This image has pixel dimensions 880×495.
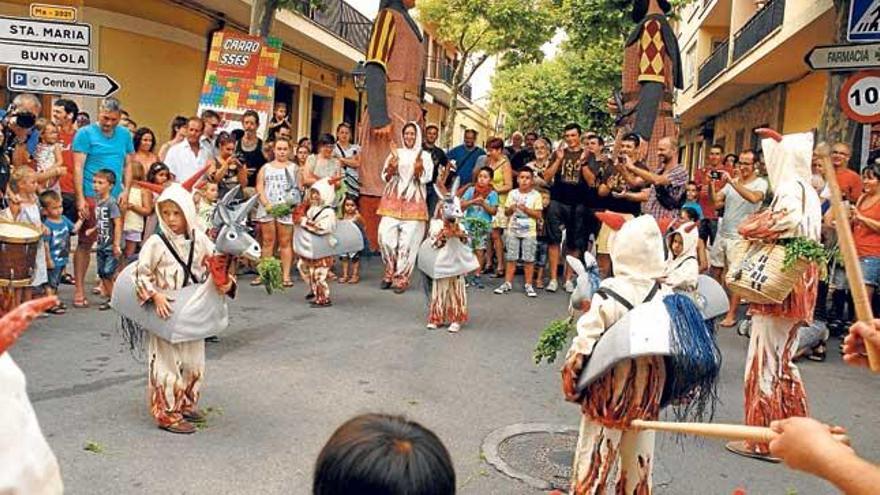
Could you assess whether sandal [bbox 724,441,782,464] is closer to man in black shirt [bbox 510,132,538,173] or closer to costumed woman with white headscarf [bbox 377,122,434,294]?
costumed woman with white headscarf [bbox 377,122,434,294]

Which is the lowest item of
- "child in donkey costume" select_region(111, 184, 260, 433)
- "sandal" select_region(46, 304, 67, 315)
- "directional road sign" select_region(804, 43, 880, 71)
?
"sandal" select_region(46, 304, 67, 315)

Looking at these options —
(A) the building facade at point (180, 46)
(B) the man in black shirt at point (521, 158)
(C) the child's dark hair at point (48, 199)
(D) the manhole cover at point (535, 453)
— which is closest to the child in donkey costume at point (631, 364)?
(D) the manhole cover at point (535, 453)

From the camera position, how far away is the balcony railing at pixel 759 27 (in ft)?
53.2

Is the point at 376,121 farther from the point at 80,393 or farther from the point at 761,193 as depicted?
the point at 80,393

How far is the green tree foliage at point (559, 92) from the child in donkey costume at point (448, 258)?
2136 cm

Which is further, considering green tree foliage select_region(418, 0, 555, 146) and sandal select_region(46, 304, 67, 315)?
green tree foliage select_region(418, 0, 555, 146)

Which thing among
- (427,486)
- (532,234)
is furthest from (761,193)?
(427,486)

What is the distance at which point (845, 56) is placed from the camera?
7.28 meters

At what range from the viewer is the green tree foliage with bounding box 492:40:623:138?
29.2 meters

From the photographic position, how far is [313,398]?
5.69 metres

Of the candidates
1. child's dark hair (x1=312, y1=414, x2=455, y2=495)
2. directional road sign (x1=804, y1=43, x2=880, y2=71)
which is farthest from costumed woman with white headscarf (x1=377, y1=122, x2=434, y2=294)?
child's dark hair (x1=312, y1=414, x2=455, y2=495)

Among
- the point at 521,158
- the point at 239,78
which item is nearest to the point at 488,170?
the point at 521,158

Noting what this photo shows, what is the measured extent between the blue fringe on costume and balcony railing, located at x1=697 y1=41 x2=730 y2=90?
66.8 feet

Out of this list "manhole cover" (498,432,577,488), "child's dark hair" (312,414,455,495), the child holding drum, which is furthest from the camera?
the child holding drum
